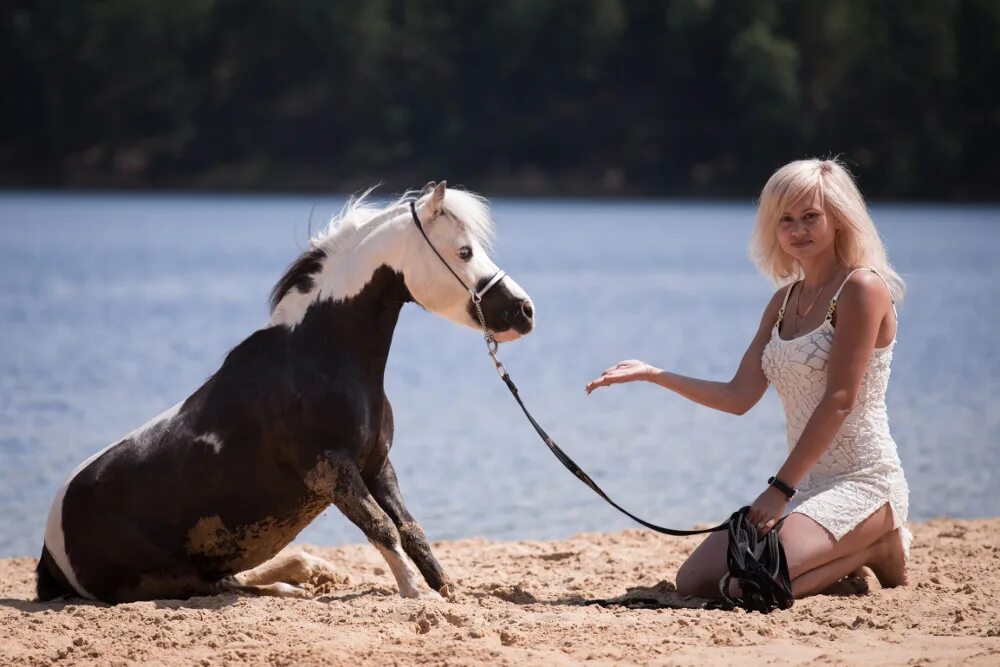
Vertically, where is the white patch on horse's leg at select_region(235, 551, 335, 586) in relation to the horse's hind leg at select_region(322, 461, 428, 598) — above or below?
below

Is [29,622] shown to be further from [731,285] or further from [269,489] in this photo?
[731,285]

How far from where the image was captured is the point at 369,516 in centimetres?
547

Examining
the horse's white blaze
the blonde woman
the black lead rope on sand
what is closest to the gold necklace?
the blonde woman

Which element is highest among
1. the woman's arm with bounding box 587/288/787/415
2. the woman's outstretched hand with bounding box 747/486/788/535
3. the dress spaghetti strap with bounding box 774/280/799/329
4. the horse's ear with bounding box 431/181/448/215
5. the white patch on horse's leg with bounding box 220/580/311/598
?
the horse's ear with bounding box 431/181/448/215

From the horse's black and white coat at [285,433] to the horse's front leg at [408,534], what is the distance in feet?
0.05

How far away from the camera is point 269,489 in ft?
18.4

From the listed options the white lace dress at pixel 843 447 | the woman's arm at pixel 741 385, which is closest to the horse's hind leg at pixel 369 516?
the woman's arm at pixel 741 385

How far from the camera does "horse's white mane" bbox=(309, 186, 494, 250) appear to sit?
5602mm

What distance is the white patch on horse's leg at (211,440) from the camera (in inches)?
220

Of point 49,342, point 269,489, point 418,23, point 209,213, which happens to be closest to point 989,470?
point 269,489

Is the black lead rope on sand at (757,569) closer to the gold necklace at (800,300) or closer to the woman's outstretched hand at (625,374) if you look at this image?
the woman's outstretched hand at (625,374)

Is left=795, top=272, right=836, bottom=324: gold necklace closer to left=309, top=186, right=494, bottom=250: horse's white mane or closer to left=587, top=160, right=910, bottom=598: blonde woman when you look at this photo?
left=587, top=160, right=910, bottom=598: blonde woman

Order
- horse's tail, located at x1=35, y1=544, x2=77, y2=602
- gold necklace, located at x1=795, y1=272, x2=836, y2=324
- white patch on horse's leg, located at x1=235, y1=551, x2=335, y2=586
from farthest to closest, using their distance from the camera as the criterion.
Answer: white patch on horse's leg, located at x1=235, y1=551, x2=335, y2=586 → horse's tail, located at x1=35, y1=544, x2=77, y2=602 → gold necklace, located at x1=795, y1=272, x2=836, y2=324

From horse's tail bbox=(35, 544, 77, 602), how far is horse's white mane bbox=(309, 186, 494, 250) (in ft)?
5.41
